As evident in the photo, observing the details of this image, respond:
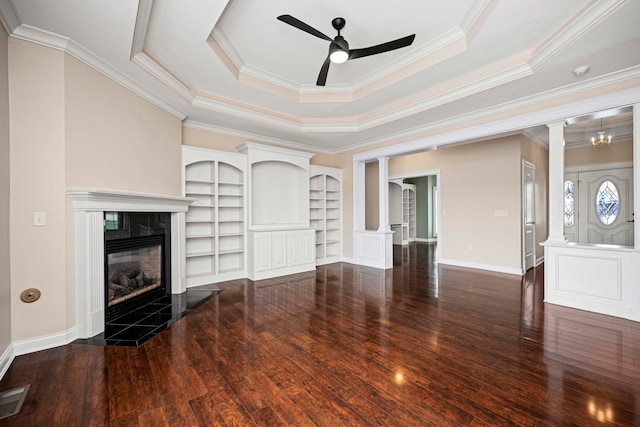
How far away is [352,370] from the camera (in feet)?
6.91

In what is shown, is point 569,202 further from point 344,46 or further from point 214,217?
point 214,217

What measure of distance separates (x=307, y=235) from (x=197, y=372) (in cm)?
361

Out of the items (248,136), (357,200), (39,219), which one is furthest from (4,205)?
(357,200)

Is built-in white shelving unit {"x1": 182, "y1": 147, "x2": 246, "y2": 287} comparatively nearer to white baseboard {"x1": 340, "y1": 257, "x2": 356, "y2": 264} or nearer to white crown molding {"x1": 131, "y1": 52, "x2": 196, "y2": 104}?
white crown molding {"x1": 131, "y1": 52, "x2": 196, "y2": 104}

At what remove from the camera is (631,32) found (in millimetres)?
2379

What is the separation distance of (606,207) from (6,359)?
972cm

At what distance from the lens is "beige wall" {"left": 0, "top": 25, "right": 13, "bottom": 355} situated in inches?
85.0

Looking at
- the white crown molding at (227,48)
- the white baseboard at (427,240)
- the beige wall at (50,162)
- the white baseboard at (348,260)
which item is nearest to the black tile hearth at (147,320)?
the beige wall at (50,162)

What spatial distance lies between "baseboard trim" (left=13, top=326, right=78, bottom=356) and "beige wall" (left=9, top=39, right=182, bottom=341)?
4 cm

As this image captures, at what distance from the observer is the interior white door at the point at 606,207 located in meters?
5.81

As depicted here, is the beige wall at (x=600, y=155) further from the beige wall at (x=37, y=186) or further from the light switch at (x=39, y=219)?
the light switch at (x=39, y=219)

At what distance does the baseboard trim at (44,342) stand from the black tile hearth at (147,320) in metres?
0.08

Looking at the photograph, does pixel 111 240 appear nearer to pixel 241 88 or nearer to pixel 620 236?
pixel 241 88

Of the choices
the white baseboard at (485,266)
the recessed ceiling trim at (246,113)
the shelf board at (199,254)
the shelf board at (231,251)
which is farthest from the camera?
the white baseboard at (485,266)
